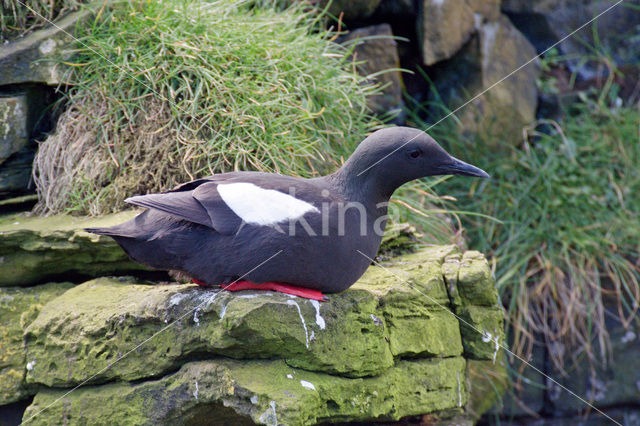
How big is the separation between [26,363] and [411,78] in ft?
11.7

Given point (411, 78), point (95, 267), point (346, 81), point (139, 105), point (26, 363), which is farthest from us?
point (411, 78)

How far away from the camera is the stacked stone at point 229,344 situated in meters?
2.42

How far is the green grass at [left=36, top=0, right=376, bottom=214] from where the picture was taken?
3.32 meters

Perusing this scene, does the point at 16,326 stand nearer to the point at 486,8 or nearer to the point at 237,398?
the point at 237,398

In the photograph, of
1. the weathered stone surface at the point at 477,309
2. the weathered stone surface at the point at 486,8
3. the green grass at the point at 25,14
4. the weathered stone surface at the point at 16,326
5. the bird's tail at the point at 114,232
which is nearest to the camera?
the bird's tail at the point at 114,232

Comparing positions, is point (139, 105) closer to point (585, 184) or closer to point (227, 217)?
point (227, 217)

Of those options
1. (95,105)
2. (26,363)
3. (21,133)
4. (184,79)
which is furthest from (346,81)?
(26,363)

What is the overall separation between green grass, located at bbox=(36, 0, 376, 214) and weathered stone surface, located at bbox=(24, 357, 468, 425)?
1.01m

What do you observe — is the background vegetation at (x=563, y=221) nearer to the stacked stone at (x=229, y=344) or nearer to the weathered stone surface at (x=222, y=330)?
the stacked stone at (x=229, y=344)

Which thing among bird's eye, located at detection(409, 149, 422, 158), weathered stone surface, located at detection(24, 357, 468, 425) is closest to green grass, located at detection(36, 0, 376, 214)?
bird's eye, located at detection(409, 149, 422, 158)

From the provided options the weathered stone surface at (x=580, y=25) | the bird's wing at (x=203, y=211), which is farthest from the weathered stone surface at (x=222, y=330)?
the weathered stone surface at (x=580, y=25)

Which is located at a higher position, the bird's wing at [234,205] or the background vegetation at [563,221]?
the bird's wing at [234,205]

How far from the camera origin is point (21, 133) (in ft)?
11.3

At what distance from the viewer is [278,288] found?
2.52 m
